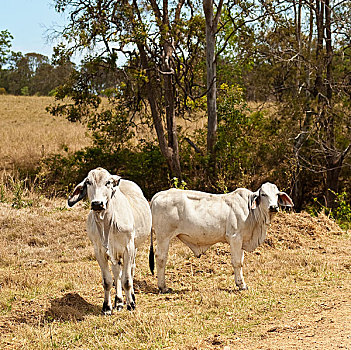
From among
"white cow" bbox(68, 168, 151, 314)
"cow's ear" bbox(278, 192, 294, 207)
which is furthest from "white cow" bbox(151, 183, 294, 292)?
"white cow" bbox(68, 168, 151, 314)

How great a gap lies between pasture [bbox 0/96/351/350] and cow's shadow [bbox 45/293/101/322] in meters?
0.02

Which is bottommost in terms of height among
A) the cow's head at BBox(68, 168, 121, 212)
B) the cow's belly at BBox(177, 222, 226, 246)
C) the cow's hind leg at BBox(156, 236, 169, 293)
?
the cow's hind leg at BBox(156, 236, 169, 293)

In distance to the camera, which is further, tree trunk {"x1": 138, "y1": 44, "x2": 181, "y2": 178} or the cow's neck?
tree trunk {"x1": 138, "y1": 44, "x2": 181, "y2": 178}

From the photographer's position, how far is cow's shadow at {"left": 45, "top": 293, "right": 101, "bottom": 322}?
6.95 m

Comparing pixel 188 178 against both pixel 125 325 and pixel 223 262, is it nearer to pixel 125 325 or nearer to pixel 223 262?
pixel 223 262

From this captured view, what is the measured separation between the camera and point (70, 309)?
23.7ft

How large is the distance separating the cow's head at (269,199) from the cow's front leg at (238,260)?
25.7 inches

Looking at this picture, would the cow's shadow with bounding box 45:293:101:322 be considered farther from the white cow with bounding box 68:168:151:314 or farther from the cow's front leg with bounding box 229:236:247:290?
the cow's front leg with bounding box 229:236:247:290

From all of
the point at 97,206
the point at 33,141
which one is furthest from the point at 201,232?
the point at 33,141

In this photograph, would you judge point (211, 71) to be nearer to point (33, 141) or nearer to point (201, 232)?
point (201, 232)

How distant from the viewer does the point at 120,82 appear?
58.2 ft

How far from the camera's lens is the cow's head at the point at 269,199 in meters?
7.96

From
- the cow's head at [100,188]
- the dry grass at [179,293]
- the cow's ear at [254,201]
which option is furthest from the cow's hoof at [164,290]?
the cow's head at [100,188]

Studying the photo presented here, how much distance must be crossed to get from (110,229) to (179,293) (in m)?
1.97
